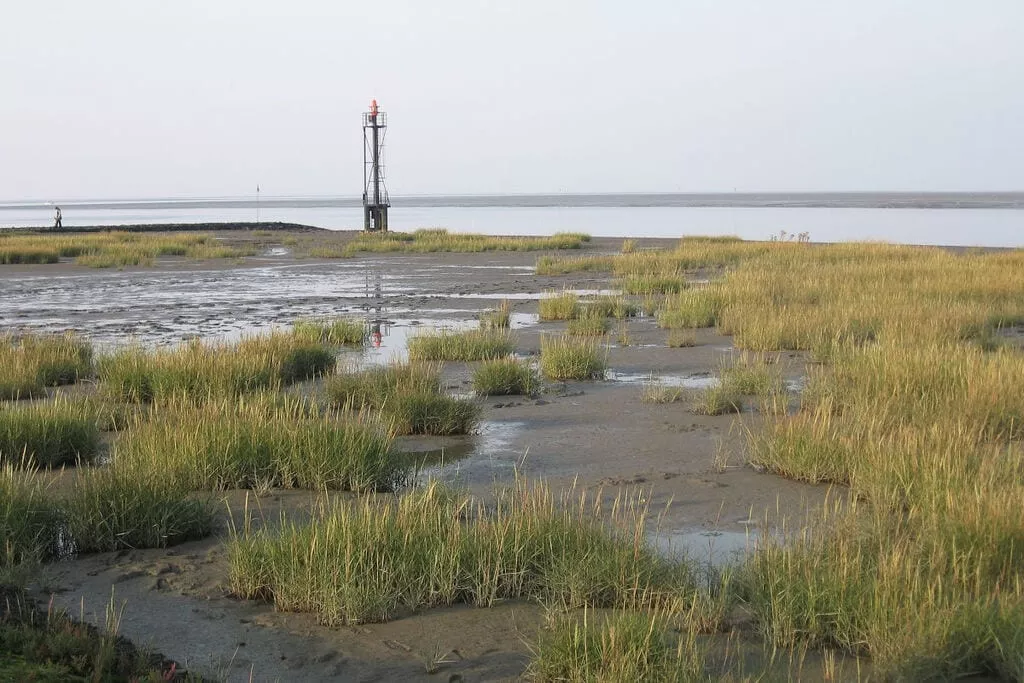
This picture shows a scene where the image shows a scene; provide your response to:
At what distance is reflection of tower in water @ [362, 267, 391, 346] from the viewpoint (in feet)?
54.3

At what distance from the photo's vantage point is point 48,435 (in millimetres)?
7957

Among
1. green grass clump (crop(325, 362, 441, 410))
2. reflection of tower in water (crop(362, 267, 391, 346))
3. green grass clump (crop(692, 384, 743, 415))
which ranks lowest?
reflection of tower in water (crop(362, 267, 391, 346))

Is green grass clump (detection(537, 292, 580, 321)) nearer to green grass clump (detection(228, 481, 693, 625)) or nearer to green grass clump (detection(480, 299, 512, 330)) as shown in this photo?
green grass clump (detection(480, 299, 512, 330))

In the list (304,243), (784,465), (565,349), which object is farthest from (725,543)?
(304,243)

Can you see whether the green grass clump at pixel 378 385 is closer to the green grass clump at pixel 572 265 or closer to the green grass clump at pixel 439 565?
the green grass clump at pixel 439 565

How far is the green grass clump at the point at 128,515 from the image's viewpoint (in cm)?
600

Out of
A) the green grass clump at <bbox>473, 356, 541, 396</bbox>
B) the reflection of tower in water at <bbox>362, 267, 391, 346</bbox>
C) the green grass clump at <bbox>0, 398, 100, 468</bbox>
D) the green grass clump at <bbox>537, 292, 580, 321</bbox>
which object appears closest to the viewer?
the green grass clump at <bbox>0, 398, 100, 468</bbox>

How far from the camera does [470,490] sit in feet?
23.9

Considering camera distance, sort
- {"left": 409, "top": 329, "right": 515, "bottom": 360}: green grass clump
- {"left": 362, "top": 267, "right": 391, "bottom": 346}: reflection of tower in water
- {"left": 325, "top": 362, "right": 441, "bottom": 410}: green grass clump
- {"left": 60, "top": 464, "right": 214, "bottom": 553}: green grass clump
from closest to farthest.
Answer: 1. {"left": 60, "top": 464, "right": 214, "bottom": 553}: green grass clump
2. {"left": 325, "top": 362, "right": 441, "bottom": 410}: green grass clump
3. {"left": 409, "top": 329, "right": 515, "bottom": 360}: green grass clump
4. {"left": 362, "top": 267, "right": 391, "bottom": 346}: reflection of tower in water

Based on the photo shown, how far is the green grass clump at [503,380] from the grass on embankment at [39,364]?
4.37m

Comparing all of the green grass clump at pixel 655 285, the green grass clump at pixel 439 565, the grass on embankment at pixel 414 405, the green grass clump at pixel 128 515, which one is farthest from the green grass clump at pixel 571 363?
the green grass clump at pixel 655 285

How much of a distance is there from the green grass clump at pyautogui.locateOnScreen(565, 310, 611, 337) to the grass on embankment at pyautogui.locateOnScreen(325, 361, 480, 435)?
5.46 metres

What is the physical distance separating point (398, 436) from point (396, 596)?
Answer: 4045mm

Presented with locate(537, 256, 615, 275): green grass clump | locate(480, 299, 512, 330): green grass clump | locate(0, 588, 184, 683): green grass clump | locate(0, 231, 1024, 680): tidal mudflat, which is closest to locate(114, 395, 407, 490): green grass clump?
locate(0, 231, 1024, 680): tidal mudflat
